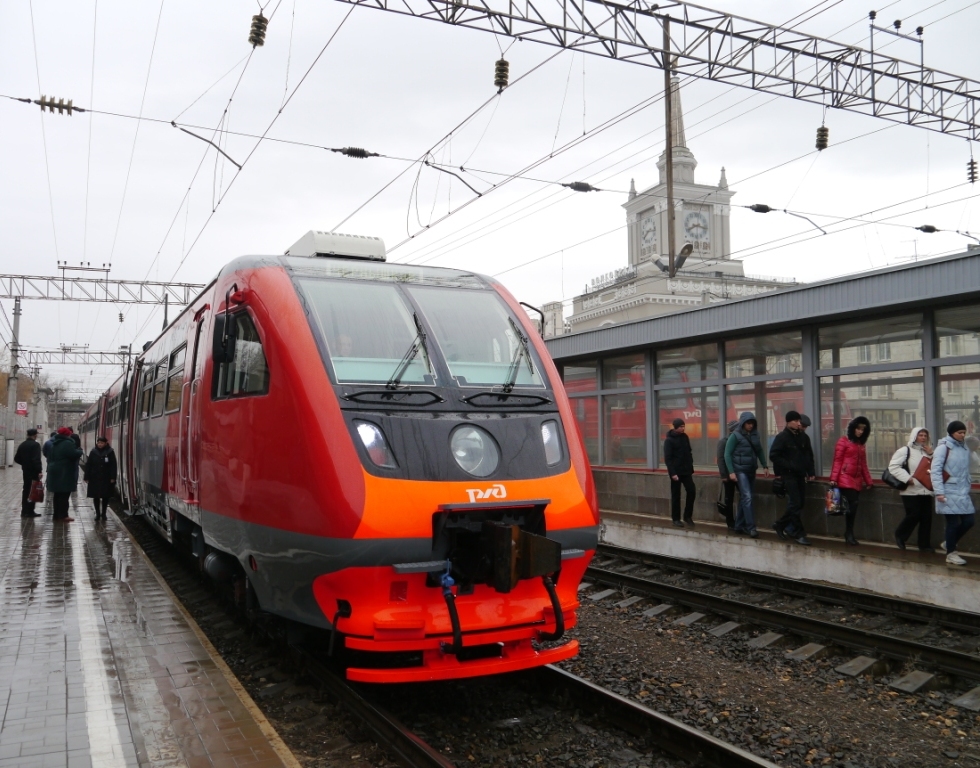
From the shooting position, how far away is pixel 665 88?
1680 centimetres

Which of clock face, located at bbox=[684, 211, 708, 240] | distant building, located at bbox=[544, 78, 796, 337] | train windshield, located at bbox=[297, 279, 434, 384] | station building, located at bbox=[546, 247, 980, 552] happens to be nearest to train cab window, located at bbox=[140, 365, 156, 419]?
train windshield, located at bbox=[297, 279, 434, 384]

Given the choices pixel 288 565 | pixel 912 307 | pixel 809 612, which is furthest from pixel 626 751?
pixel 912 307

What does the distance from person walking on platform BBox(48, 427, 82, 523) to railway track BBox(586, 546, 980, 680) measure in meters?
9.72

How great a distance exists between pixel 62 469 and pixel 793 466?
40.9 ft

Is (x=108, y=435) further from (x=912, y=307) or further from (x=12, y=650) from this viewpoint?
(x=912, y=307)

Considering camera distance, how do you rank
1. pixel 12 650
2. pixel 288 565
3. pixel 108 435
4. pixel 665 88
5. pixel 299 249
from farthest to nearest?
pixel 108 435 < pixel 665 88 < pixel 299 249 < pixel 12 650 < pixel 288 565

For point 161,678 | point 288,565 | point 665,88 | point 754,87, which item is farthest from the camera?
point 665,88

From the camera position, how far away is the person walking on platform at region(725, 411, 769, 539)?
473 inches

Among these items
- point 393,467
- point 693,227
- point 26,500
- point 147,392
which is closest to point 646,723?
point 393,467

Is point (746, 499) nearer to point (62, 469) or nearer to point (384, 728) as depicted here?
point (384, 728)

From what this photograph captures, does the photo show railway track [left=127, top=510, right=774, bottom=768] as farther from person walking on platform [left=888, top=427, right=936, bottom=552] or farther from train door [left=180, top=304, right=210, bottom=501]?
person walking on platform [left=888, top=427, right=936, bottom=552]

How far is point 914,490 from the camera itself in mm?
9859

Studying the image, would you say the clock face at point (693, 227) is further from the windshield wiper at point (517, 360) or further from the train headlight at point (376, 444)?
the train headlight at point (376, 444)

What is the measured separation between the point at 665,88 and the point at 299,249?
11143 mm
